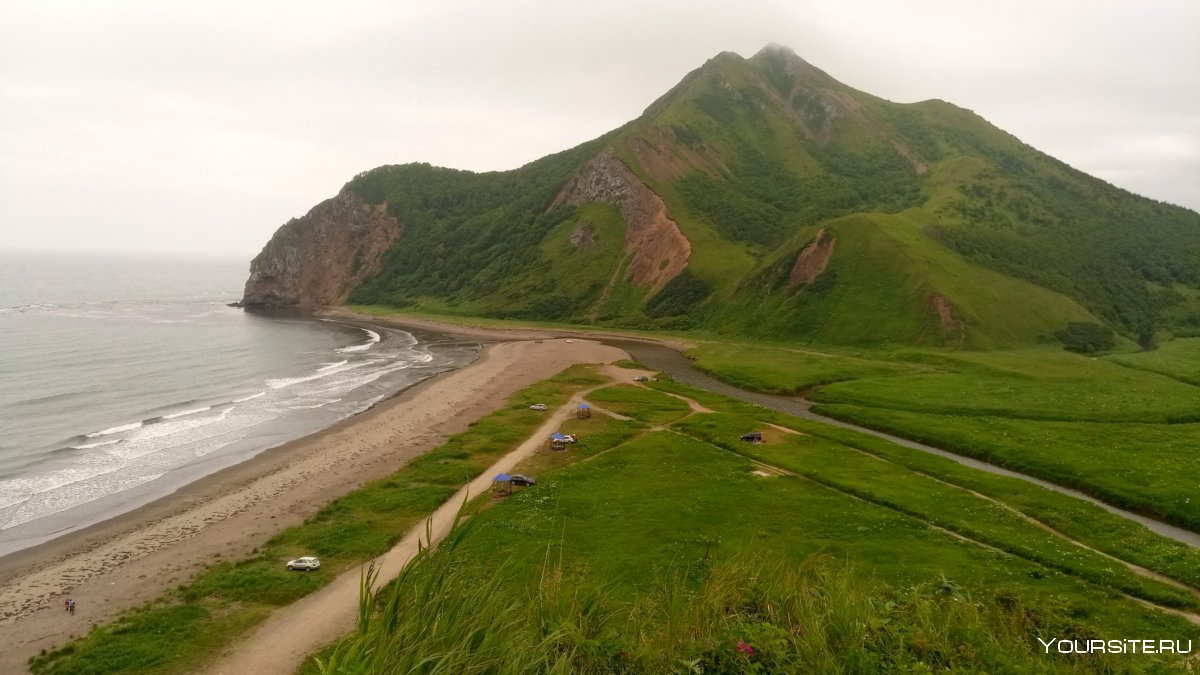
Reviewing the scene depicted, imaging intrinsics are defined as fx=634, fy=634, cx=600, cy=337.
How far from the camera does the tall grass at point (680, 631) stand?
7625mm

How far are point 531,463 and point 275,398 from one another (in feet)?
155

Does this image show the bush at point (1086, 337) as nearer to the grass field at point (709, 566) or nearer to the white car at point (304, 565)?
the grass field at point (709, 566)

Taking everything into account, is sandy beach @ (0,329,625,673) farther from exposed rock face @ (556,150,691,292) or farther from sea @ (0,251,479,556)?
exposed rock face @ (556,150,691,292)

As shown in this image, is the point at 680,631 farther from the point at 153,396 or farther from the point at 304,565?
the point at 153,396

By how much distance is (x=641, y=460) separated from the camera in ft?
162

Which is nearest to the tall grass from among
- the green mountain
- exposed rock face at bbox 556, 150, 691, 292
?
the green mountain

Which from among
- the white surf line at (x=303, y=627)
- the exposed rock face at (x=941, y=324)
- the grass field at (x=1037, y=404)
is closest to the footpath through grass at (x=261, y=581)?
the white surf line at (x=303, y=627)

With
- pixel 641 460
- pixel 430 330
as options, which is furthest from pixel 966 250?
pixel 430 330

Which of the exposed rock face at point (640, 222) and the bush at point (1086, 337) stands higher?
the exposed rock face at point (640, 222)

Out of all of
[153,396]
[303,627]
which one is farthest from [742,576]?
[153,396]

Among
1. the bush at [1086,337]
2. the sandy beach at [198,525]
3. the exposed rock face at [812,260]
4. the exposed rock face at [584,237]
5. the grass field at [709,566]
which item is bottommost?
the sandy beach at [198,525]

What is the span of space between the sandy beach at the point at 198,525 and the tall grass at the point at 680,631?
92.1 ft

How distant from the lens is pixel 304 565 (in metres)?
32.6

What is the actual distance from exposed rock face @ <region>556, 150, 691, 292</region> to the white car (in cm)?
12647
